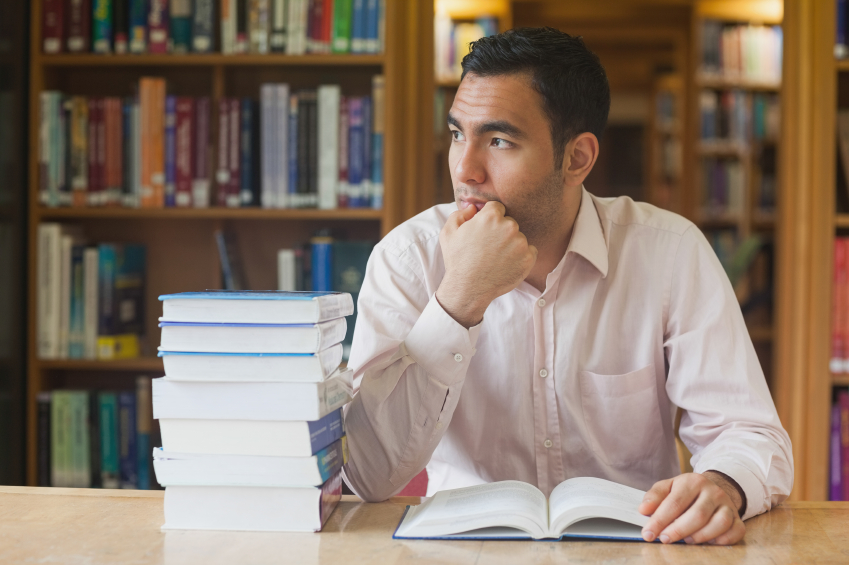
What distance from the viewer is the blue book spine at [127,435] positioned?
2.38 metres

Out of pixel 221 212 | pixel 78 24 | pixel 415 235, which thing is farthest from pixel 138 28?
pixel 415 235

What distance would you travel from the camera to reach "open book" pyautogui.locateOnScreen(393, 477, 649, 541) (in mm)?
877

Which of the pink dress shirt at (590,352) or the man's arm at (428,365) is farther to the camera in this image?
the pink dress shirt at (590,352)

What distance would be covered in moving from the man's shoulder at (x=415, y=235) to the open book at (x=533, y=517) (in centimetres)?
50

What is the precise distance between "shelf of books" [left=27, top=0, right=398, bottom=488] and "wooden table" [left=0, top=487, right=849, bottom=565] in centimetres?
136

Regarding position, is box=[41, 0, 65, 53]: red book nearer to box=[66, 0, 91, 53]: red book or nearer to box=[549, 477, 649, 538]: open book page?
box=[66, 0, 91, 53]: red book

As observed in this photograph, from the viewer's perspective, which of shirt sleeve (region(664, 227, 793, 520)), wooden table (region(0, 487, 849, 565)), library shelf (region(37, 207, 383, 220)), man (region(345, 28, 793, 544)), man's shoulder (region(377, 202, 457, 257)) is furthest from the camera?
library shelf (region(37, 207, 383, 220))

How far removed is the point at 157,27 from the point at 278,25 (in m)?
0.37

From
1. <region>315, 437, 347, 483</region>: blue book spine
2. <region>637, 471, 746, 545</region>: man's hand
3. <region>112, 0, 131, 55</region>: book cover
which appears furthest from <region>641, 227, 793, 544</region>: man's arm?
<region>112, 0, 131, 55</region>: book cover

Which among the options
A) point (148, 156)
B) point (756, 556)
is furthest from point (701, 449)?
point (148, 156)

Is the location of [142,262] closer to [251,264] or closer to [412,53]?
[251,264]

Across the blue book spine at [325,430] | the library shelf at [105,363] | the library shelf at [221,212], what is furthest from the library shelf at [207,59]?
the blue book spine at [325,430]

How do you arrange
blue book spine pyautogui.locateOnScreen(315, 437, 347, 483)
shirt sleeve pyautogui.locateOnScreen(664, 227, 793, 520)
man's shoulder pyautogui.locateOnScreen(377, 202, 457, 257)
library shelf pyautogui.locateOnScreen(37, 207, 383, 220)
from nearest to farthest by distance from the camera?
blue book spine pyautogui.locateOnScreen(315, 437, 347, 483), shirt sleeve pyautogui.locateOnScreen(664, 227, 793, 520), man's shoulder pyautogui.locateOnScreen(377, 202, 457, 257), library shelf pyautogui.locateOnScreen(37, 207, 383, 220)

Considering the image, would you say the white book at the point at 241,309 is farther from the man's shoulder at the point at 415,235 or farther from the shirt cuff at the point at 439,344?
the man's shoulder at the point at 415,235
